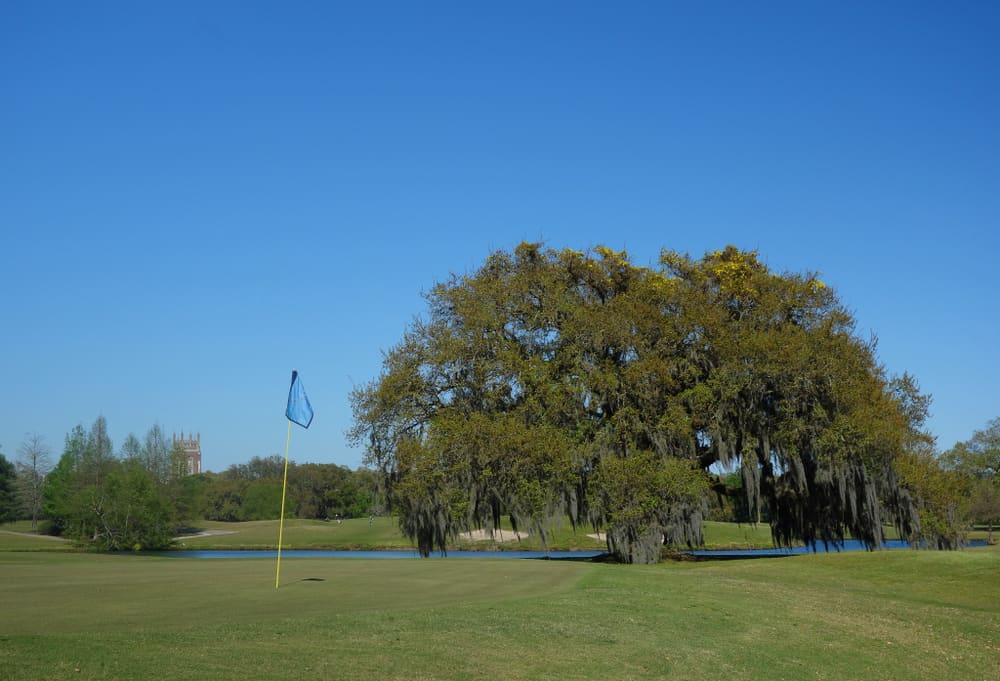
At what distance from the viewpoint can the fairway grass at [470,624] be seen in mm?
10602

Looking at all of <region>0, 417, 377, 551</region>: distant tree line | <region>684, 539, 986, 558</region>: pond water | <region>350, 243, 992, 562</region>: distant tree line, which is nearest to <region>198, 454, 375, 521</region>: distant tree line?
<region>0, 417, 377, 551</region>: distant tree line

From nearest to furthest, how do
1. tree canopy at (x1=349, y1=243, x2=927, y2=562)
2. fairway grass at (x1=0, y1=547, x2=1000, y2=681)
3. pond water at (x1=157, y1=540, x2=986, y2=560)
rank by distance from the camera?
fairway grass at (x1=0, y1=547, x2=1000, y2=681) < tree canopy at (x1=349, y1=243, x2=927, y2=562) < pond water at (x1=157, y1=540, x2=986, y2=560)

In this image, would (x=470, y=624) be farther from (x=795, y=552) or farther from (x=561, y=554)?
(x=561, y=554)

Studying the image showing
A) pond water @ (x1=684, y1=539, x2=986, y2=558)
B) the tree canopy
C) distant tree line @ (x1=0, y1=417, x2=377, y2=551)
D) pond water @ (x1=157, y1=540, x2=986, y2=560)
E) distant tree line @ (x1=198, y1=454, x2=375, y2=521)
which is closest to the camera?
the tree canopy

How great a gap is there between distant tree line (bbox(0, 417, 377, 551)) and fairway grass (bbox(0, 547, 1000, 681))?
16194 millimetres

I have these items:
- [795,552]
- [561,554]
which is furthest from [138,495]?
[795,552]

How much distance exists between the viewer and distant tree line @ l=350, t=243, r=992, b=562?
31719 millimetres

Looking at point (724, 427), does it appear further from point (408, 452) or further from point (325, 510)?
point (325, 510)

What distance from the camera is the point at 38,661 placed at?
939 centimetres

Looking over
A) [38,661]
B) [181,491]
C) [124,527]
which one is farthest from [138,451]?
[38,661]

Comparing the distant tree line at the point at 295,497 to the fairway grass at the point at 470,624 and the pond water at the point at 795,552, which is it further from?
the fairway grass at the point at 470,624

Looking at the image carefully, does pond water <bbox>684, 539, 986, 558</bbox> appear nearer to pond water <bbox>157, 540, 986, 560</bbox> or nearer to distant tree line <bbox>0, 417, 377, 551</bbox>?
pond water <bbox>157, 540, 986, 560</bbox>

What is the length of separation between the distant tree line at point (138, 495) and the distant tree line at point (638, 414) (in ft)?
15.3

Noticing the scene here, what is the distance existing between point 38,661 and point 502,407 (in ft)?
82.2
